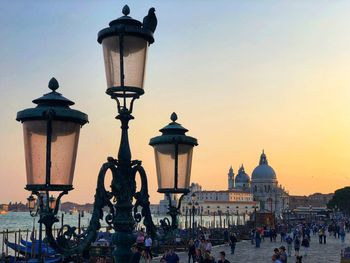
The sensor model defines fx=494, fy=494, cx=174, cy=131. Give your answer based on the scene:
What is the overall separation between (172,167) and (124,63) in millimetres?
1304

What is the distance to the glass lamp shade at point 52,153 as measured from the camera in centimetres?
375

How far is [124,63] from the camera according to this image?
4285 mm

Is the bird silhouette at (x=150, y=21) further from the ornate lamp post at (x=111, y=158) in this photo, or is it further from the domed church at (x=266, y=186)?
the domed church at (x=266, y=186)

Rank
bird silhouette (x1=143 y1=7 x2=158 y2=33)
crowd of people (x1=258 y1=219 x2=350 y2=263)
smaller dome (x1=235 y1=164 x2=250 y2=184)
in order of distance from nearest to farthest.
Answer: bird silhouette (x1=143 y1=7 x2=158 y2=33) → crowd of people (x1=258 y1=219 x2=350 y2=263) → smaller dome (x1=235 y1=164 x2=250 y2=184)

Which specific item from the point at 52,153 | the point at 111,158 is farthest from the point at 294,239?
the point at 52,153

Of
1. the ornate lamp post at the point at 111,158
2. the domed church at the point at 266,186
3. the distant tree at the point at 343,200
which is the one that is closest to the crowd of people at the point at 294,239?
the ornate lamp post at the point at 111,158

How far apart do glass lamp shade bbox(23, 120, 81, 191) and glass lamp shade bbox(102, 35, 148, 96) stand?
0.63 m

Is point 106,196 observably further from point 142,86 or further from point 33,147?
point 142,86

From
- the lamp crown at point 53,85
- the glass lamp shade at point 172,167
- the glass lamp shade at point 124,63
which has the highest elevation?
the glass lamp shade at point 124,63

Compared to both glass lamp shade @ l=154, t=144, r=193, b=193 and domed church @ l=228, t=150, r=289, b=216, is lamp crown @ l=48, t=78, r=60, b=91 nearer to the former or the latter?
glass lamp shade @ l=154, t=144, r=193, b=193

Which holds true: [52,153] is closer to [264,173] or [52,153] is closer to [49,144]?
[49,144]

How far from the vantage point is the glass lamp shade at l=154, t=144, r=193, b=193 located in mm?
5047

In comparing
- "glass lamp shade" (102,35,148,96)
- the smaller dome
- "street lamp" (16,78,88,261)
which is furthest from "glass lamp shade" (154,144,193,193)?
the smaller dome

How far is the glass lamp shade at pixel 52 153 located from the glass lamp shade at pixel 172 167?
1.41 meters
